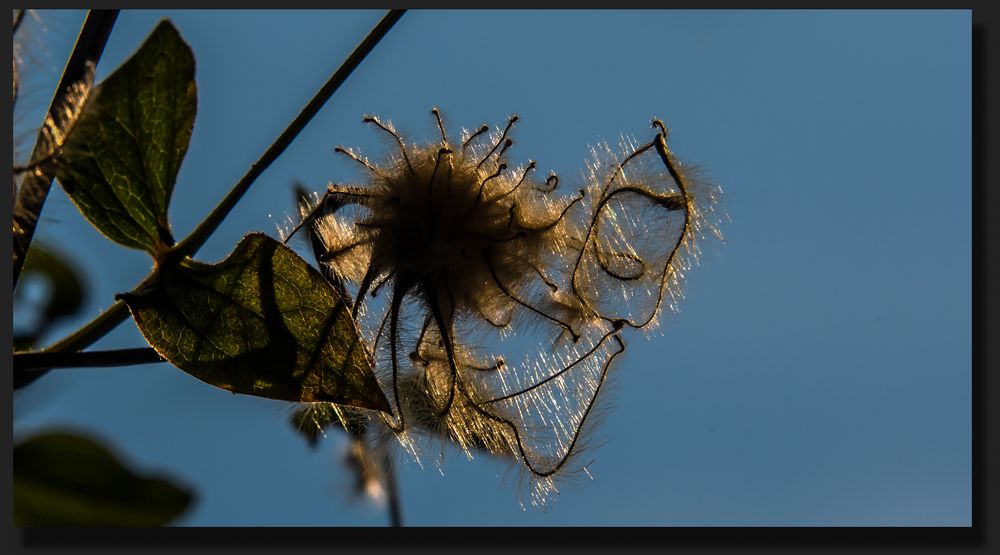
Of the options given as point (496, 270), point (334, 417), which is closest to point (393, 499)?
point (334, 417)

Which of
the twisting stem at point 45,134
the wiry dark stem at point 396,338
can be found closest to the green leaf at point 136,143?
the twisting stem at point 45,134

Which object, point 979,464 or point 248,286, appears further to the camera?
point 979,464

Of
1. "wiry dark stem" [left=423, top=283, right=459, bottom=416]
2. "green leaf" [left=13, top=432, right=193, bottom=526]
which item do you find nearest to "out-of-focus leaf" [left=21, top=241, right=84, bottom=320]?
"green leaf" [left=13, top=432, right=193, bottom=526]

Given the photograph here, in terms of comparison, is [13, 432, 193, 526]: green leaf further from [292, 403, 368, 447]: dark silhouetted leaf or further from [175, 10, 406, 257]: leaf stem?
[175, 10, 406, 257]: leaf stem

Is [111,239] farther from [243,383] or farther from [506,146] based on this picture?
[506,146]

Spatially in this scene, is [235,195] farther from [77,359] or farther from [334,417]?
[334,417]

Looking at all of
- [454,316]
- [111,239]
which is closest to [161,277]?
[111,239]
